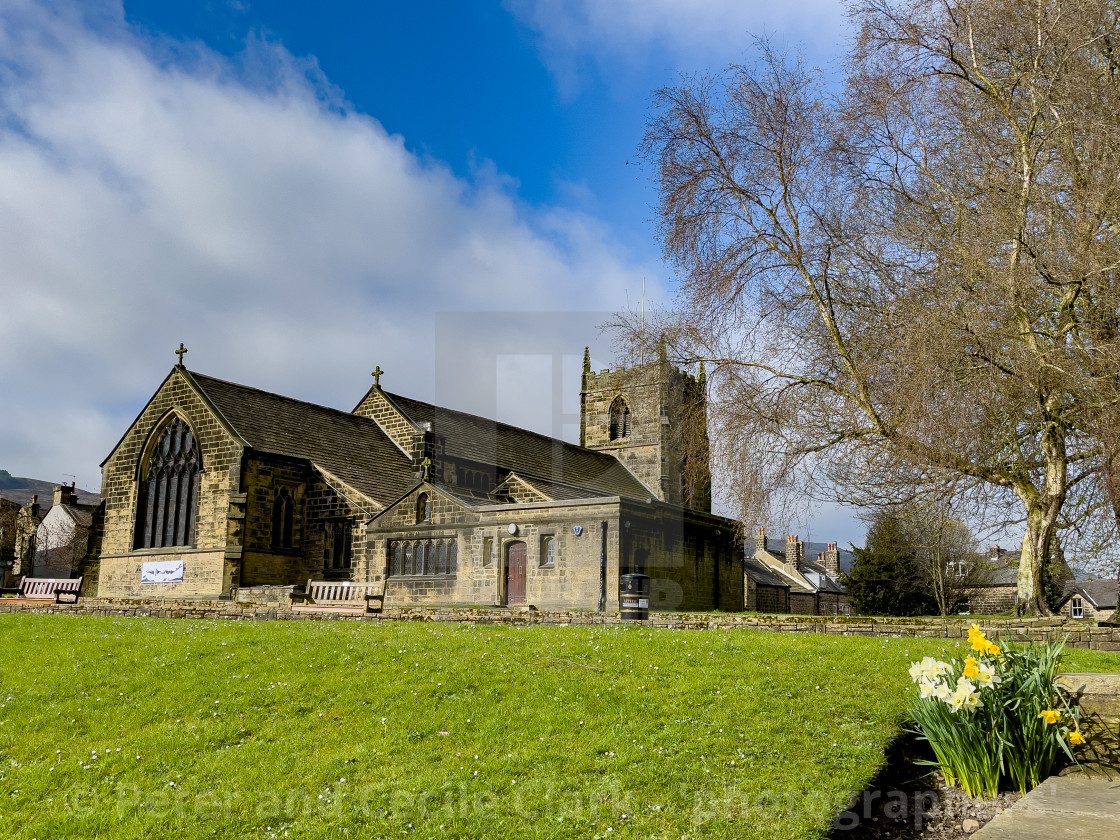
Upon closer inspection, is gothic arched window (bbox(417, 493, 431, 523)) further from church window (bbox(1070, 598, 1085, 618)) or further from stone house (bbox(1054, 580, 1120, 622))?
church window (bbox(1070, 598, 1085, 618))

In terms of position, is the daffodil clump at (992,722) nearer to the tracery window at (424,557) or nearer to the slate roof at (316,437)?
the tracery window at (424,557)

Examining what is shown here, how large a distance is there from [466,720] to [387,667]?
2614 mm

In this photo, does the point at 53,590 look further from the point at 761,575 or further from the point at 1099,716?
the point at 761,575

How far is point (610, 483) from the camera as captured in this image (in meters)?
47.0

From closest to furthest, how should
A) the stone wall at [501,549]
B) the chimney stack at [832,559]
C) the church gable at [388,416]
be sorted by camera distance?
the stone wall at [501,549]
the church gable at [388,416]
the chimney stack at [832,559]

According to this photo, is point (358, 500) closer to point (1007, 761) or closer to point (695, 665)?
point (695, 665)

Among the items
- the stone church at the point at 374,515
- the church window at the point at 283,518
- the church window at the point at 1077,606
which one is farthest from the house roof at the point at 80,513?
the church window at the point at 1077,606

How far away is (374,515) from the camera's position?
33.9 metres

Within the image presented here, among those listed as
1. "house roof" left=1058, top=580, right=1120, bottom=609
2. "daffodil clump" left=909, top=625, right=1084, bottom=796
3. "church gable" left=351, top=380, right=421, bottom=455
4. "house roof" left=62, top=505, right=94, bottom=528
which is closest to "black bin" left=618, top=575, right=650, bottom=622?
"daffodil clump" left=909, top=625, right=1084, bottom=796

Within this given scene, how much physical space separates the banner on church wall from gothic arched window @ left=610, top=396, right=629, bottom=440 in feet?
85.2

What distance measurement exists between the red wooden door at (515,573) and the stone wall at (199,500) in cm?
1061

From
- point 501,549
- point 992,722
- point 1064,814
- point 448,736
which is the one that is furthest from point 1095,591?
point 1064,814

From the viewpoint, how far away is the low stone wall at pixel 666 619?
14.7 m

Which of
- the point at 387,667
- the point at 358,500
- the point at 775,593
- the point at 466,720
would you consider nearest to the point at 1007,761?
the point at 466,720
